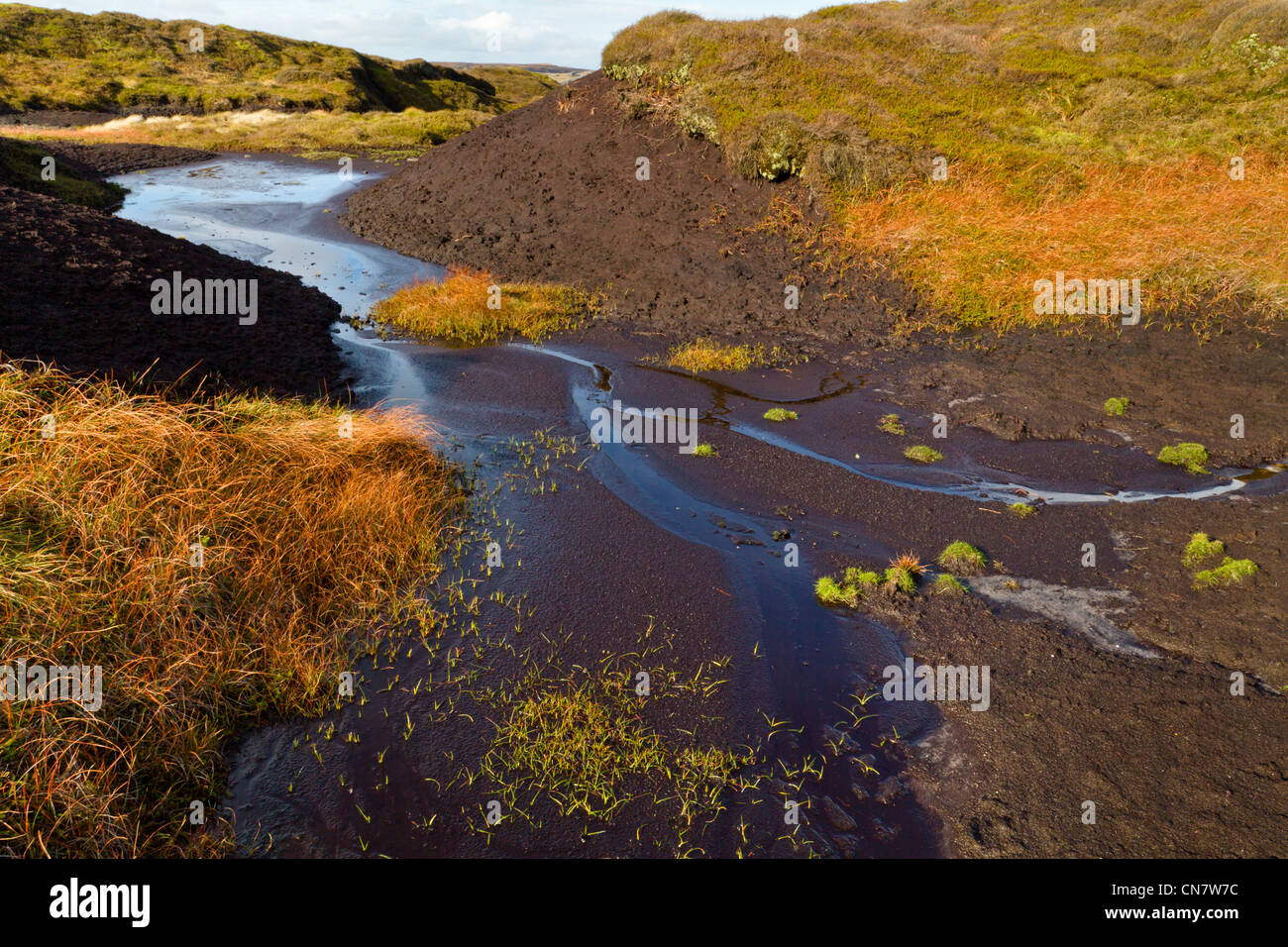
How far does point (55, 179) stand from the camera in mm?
24391

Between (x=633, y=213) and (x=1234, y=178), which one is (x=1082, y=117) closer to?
(x=1234, y=178)

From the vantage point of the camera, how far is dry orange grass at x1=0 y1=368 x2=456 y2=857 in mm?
4879

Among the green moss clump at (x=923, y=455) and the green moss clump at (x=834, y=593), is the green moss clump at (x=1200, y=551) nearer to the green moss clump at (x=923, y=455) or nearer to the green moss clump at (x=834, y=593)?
the green moss clump at (x=923, y=455)

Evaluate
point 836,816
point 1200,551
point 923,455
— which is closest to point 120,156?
point 923,455

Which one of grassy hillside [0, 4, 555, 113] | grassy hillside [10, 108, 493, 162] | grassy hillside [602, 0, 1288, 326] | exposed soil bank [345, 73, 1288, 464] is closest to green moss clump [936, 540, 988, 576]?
exposed soil bank [345, 73, 1288, 464]

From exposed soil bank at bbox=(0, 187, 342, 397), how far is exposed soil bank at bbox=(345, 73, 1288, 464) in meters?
7.39

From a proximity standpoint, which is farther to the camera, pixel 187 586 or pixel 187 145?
pixel 187 145

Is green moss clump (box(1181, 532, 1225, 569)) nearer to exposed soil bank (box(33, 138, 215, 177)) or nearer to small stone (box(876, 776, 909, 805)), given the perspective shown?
small stone (box(876, 776, 909, 805))

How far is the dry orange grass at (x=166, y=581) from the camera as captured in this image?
16.0ft

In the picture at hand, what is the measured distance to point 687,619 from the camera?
740 cm

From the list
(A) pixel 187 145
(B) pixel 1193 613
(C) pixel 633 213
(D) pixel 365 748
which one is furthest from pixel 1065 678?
(A) pixel 187 145

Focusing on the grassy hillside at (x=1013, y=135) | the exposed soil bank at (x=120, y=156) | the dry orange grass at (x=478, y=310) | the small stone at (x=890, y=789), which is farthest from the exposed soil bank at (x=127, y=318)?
the exposed soil bank at (x=120, y=156)

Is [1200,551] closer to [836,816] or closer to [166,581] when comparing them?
[836,816]

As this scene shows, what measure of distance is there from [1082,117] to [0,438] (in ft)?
95.5
